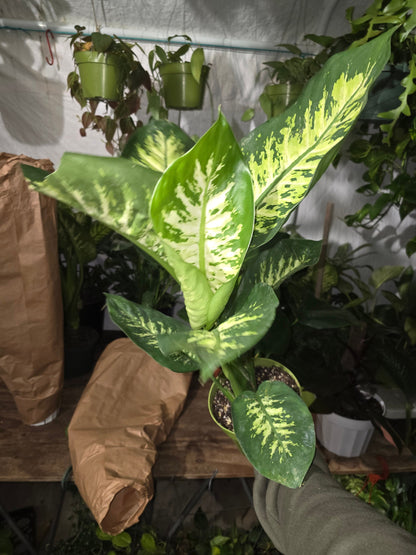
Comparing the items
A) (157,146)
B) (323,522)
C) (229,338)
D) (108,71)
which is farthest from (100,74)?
(323,522)

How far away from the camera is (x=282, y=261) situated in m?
0.45

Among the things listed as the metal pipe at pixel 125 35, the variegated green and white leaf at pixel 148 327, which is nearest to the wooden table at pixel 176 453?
the variegated green and white leaf at pixel 148 327

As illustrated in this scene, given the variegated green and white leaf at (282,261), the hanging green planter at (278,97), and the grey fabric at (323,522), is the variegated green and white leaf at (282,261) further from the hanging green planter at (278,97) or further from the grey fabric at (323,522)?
the hanging green planter at (278,97)

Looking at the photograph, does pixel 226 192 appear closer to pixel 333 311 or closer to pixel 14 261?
pixel 333 311

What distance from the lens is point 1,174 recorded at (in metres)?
0.62

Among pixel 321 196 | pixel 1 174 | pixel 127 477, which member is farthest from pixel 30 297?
pixel 321 196

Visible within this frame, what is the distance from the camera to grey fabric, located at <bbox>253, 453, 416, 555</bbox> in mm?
387

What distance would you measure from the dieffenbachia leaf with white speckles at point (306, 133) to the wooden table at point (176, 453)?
0.63m

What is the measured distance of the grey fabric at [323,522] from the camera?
15.2 inches

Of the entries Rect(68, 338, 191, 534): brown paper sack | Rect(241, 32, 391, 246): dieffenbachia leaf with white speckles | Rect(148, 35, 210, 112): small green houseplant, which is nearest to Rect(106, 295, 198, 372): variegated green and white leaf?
Rect(241, 32, 391, 246): dieffenbachia leaf with white speckles

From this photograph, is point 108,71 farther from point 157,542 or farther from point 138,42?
point 157,542

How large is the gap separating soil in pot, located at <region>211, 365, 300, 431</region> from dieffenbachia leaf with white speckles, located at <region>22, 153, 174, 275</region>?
326mm

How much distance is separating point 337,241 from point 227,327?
140 centimetres

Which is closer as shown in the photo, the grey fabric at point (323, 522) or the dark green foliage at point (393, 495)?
the grey fabric at point (323, 522)
